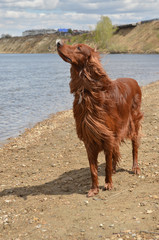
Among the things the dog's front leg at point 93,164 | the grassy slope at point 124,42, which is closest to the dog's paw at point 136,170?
the dog's front leg at point 93,164

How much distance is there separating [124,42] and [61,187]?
377 ft

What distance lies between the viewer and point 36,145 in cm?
891

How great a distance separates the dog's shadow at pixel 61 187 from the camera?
532 centimetres

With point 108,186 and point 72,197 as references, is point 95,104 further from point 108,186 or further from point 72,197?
point 72,197

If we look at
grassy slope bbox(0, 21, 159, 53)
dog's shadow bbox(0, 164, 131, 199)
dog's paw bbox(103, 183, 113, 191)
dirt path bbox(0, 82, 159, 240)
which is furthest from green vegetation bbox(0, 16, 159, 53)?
dog's paw bbox(103, 183, 113, 191)

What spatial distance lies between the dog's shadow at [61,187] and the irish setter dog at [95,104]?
50 centimetres

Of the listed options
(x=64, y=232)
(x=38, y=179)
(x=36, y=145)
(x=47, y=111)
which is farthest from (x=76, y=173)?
(x=47, y=111)

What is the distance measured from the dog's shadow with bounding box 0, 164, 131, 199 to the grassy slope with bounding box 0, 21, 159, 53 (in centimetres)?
5547

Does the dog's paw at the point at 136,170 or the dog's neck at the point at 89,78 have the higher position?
the dog's neck at the point at 89,78

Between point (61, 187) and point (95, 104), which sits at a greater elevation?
point (95, 104)

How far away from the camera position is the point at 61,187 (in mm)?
5535

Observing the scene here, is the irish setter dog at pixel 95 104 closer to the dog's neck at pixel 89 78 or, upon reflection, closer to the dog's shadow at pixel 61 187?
the dog's neck at pixel 89 78

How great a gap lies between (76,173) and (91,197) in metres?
1.34

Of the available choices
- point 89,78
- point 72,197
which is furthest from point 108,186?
point 89,78
